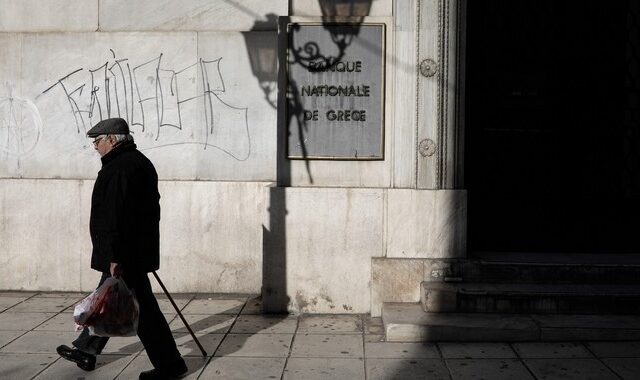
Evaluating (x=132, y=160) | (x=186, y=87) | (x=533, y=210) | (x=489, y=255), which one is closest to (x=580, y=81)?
(x=533, y=210)

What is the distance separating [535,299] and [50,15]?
6.04m

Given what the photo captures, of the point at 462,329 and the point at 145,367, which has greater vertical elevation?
the point at 462,329

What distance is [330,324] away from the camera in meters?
7.33

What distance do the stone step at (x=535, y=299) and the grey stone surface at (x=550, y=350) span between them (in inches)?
18.7

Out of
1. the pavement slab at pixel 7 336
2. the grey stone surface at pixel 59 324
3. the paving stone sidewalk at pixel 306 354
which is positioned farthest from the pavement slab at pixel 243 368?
the pavement slab at pixel 7 336

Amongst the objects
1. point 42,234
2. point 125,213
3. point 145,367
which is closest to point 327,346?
point 145,367

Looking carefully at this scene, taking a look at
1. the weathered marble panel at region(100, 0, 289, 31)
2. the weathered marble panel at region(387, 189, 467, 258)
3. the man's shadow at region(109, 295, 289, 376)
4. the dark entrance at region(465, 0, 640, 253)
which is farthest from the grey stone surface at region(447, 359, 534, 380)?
the weathered marble panel at region(100, 0, 289, 31)

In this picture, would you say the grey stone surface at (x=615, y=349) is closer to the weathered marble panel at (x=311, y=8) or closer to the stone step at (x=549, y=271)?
the stone step at (x=549, y=271)

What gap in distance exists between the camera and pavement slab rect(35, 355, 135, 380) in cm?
580

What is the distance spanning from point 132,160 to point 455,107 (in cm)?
329

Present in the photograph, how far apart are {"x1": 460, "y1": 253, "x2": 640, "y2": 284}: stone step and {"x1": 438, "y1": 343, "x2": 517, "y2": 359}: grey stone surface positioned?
914 mm

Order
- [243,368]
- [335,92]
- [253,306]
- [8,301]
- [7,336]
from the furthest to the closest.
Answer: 1. [8,301]
2. [253,306]
3. [335,92]
4. [7,336]
5. [243,368]

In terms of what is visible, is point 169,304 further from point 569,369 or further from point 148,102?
point 569,369

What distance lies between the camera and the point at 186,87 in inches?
342
